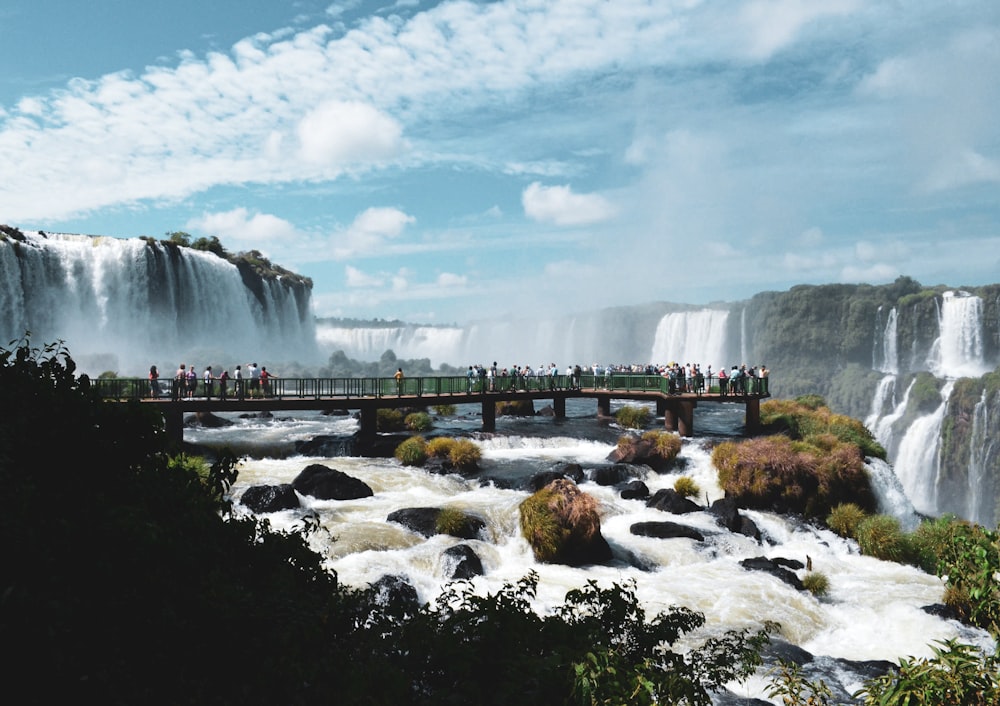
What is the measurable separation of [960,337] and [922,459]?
27.0 metres

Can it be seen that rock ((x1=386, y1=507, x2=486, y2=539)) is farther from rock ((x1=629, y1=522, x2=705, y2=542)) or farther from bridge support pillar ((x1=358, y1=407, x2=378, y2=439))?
bridge support pillar ((x1=358, y1=407, x2=378, y2=439))

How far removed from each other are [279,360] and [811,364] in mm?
66093

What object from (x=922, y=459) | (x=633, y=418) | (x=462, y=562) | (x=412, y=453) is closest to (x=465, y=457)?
(x=412, y=453)

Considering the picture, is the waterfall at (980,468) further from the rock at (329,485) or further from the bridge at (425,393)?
the rock at (329,485)

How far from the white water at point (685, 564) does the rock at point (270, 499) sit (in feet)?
1.45

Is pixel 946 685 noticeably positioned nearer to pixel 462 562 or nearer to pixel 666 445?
pixel 462 562

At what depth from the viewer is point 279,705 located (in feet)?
14.7

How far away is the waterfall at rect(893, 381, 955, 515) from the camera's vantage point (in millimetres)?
45156

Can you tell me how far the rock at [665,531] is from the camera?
19688 millimetres

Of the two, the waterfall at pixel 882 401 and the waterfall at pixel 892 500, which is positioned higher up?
the waterfall at pixel 882 401

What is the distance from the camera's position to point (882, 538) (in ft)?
64.7

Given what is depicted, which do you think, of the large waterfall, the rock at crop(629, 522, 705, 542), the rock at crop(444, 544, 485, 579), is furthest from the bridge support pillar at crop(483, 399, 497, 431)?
the large waterfall

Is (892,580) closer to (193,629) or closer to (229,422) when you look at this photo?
(193,629)

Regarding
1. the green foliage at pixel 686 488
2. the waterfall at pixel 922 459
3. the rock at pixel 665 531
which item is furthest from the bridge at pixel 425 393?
the waterfall at pixel 922 459
